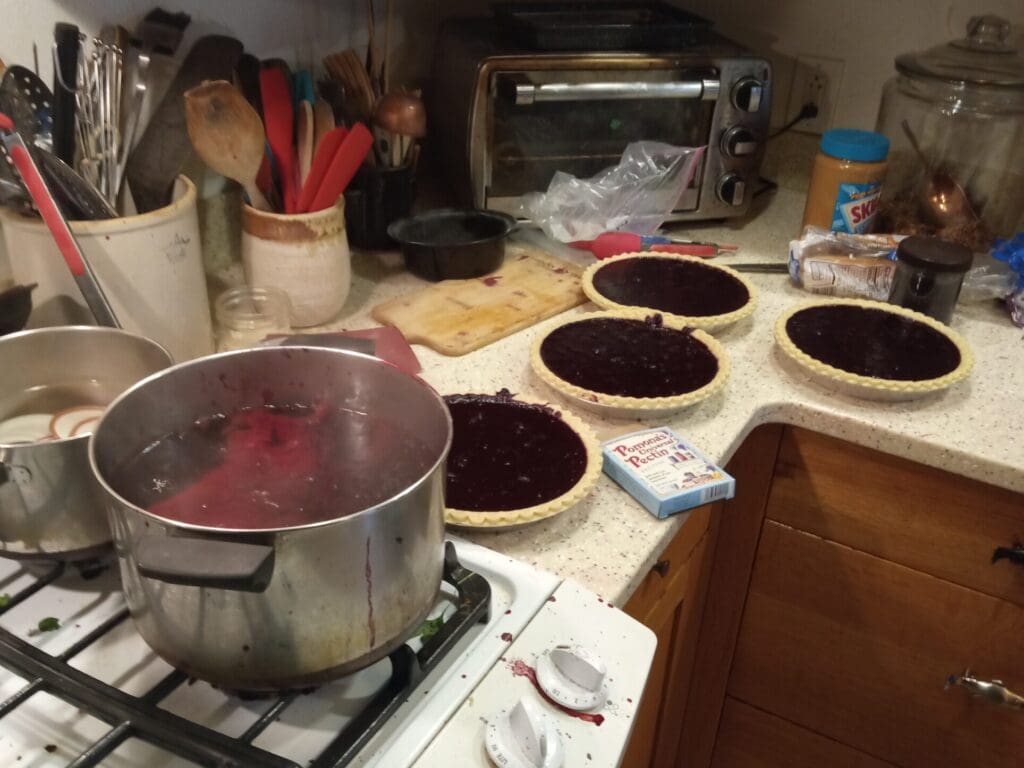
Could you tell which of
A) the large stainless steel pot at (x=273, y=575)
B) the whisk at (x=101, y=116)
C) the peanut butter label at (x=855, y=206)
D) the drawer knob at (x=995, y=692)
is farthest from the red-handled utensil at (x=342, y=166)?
the drawer knob at (x=995, y=692)

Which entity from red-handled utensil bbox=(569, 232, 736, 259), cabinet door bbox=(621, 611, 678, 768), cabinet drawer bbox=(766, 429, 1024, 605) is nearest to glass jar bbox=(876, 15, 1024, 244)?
red-handled utensil bbox=(569, 232, 736, 259)

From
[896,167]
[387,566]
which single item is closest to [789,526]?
[896,167]

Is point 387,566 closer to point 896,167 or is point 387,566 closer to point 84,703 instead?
point 84,703

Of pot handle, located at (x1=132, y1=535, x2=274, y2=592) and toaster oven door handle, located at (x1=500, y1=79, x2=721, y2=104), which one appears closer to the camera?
pot handle, located at (x1=132, y1=535, x2=274, y2=592)

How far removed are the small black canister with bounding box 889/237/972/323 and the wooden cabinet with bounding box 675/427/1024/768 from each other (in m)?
0.25

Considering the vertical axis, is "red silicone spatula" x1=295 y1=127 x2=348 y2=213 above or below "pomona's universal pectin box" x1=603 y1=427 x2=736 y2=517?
above

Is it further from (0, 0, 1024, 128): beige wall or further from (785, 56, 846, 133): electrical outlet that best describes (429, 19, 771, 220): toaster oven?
(785, 56, 846, 133): electrical outlet

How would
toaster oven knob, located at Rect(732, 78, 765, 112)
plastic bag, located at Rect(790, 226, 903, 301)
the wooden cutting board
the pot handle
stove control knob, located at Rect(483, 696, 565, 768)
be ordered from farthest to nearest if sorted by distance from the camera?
→ toaster oven knob, located at Rect(732, 78, 765, 112) < plastic bag, located at Rect(790, 226, 903, 301) < the wooden cutting board < stove control knob, located at Rect(483, 696, 565, 768) < the pot handle

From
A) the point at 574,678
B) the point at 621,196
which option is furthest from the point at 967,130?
the point at 574,678

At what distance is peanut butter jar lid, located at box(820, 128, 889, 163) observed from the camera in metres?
1.24

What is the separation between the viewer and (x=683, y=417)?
0.95 m

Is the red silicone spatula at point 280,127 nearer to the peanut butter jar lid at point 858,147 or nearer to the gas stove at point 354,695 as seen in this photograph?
the gas stove at point 354,695

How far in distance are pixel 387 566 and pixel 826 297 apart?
893mm

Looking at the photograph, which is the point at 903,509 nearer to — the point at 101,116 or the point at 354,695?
the point at 354,695
